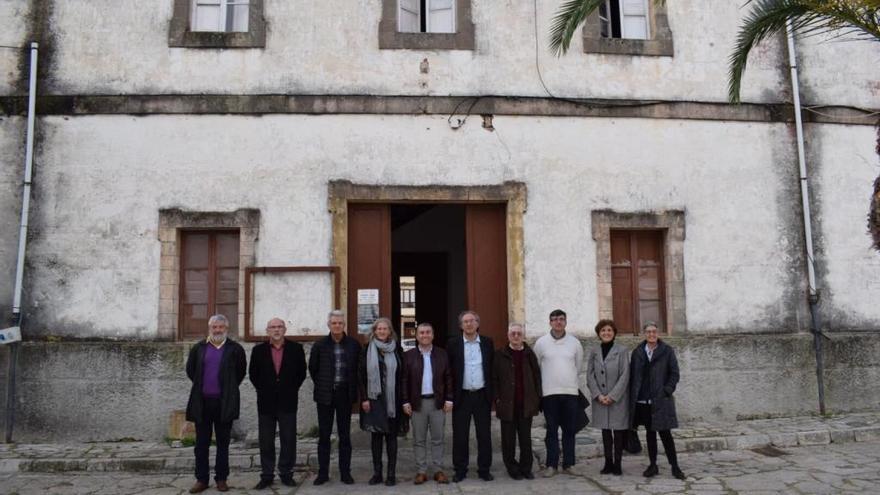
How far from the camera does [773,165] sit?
31.6 feet

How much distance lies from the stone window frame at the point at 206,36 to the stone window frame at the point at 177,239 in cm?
210

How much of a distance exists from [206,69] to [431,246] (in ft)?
21.2

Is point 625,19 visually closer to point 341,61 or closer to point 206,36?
point 341,61

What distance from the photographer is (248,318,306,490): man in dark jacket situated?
6.85 meters

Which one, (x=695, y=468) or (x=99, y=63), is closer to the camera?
(x=695, y=468)

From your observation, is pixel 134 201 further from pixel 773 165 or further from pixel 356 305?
pixel 773 165

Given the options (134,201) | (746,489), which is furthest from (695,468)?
(134,201)

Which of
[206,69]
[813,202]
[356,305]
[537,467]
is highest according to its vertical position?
[206,69]

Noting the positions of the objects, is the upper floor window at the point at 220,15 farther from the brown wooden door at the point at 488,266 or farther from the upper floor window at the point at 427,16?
the brown wooden door at the point at 488,266

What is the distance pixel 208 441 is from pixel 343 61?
16.1 ft

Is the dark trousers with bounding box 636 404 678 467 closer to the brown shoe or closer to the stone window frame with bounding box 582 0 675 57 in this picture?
the brown shoe

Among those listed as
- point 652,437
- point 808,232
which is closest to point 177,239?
point 652,437

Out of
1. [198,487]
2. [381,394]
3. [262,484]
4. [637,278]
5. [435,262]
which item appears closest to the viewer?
[198,487]

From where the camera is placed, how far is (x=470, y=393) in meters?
7.07
